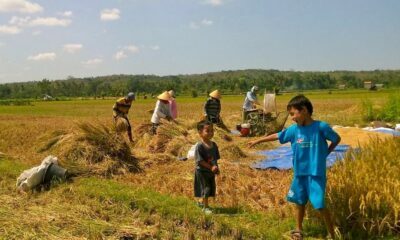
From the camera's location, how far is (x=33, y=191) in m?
6.40

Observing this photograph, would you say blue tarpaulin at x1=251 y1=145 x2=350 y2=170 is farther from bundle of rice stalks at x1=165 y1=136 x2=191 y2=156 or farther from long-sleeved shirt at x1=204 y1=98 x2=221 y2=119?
long-sleeved shirt at x1=204 y1=98 x2=221 y2=119

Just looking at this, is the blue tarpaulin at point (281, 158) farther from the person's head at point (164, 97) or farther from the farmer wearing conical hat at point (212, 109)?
the farmer wearing conical hat at point (212, 109)

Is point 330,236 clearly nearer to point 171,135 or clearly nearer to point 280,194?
point 280,194

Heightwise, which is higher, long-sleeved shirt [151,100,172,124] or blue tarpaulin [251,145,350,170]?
long-sleeved shirt [151,100,172,124]

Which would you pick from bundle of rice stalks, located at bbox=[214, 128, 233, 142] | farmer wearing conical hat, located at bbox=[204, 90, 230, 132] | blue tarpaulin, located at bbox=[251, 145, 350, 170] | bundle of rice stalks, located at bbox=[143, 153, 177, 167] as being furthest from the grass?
farmer wearing conical hat, located at bbox=[204, 90, 230, 132]

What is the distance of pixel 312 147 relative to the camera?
4.34 m

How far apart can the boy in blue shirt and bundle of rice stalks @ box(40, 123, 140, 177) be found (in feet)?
13.2

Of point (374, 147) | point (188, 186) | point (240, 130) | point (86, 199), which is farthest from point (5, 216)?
point (240, 130)

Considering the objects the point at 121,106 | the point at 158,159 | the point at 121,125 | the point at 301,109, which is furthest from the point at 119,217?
the point at 121,106

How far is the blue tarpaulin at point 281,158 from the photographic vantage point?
7948 mm

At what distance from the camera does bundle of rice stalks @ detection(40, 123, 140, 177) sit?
7586mm

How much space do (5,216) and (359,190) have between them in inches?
154

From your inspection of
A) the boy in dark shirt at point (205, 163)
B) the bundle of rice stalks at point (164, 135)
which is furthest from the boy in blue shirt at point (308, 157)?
the bundle of rice stalks at point (164, 135)

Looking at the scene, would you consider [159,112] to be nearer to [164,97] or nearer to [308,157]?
[164,97]
